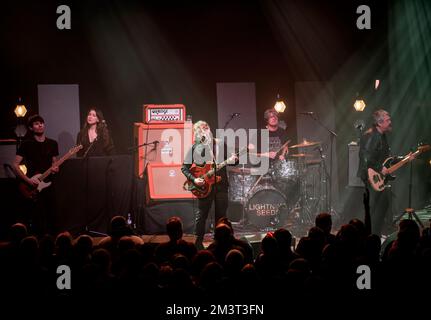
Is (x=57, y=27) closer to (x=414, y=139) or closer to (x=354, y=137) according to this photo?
(x=354, y=137)

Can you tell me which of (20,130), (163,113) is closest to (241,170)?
(163,113)

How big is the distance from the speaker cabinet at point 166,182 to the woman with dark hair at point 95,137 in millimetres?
Answer: 906

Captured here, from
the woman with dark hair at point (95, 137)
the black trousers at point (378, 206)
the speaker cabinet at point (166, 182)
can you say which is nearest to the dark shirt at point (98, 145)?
the woman with dark hair at point (95, 137)

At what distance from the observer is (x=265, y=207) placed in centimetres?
1075

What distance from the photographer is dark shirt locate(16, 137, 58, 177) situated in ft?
28.6

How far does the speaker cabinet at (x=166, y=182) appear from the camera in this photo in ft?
34.0

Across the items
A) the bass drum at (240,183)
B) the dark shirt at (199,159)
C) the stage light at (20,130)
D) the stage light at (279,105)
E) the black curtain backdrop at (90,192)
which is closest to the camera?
the dark shirt at (199,159)

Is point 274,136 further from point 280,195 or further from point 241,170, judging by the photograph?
point 280,195

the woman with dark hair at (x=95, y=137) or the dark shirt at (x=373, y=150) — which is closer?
the dark shirt at (x=373, y=150)

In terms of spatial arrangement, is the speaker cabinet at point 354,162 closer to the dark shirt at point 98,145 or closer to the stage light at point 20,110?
the dark shirt at point 98,145

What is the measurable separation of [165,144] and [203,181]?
2.59 meters

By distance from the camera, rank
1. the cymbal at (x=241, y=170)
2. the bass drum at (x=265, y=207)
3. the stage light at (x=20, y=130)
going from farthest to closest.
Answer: the stage light at (x=20, y=130)
the cymbal at (x=241, y=170)
the bass drum at (x=265, y=207)

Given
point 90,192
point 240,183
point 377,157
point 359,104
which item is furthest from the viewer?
point 359,104
